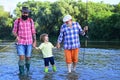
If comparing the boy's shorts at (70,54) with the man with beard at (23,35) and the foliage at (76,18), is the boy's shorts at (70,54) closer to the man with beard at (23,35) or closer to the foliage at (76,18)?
the man with beard at (23,35)

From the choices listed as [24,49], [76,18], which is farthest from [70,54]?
[76,18]

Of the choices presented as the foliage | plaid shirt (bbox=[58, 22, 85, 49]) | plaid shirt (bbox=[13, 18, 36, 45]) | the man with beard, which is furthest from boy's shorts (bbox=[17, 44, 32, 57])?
the foliage

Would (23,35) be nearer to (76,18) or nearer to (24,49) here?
(24,49)

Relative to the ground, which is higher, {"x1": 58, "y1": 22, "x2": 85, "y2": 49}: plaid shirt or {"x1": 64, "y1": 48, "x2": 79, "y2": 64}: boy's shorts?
{"x1": 58, "y1": 22, "x2": 85, "y2": 49}: plaid shirt

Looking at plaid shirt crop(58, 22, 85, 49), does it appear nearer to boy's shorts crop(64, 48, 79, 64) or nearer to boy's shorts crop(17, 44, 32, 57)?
boy's shorts crop(64, 48, 79, 64)

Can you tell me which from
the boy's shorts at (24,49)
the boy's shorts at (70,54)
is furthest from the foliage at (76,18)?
the boy's shorts at (24,49)

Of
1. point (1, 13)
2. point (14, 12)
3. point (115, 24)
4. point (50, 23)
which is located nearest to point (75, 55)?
point (115, 24)

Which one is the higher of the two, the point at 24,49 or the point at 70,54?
the point at 24,49

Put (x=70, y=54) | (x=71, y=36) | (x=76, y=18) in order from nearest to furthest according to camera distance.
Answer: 1. (x=71, y=36)
2. (x=70, y=54)
3. (x=76, y=18)

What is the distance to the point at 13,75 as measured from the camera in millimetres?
12164

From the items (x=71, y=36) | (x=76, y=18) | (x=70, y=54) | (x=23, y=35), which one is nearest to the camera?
(x=23, y=35)

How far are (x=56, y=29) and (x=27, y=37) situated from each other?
2803 inches

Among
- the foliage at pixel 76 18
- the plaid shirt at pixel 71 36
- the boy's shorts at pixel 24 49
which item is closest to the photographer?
the boy's shorts at pixel 24 49

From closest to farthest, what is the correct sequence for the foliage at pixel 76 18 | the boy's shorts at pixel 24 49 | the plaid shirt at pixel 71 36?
the boy's shorts at pixel 24 49
the plaid shirt at pixel 71 36
the foliage at pixel 76 18
